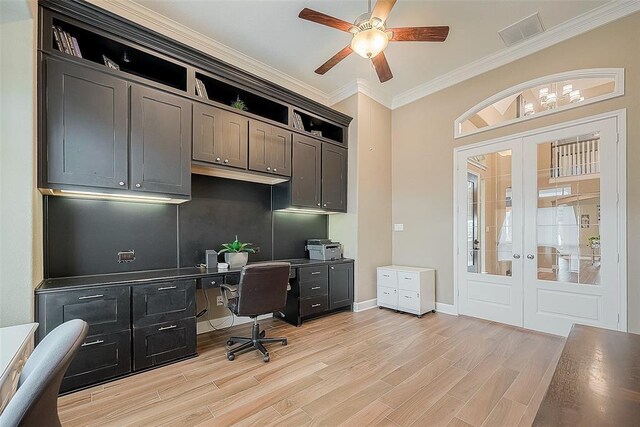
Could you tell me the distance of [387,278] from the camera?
441 cm

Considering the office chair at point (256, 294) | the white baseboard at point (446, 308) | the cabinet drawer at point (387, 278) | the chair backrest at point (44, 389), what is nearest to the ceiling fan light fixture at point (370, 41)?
the office chair at point (256, 294)

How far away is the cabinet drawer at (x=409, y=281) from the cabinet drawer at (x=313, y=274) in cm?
113

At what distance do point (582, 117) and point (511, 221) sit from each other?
1362 mm

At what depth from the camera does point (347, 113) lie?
4.67 meters

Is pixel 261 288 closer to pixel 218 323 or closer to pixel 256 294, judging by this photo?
pixel 256 294

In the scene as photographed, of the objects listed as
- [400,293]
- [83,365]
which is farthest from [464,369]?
[83,365]

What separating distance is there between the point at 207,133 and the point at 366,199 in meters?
2.53

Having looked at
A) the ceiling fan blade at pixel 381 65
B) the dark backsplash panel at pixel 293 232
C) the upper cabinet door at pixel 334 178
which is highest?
the ceiling fan blade at pixel 381 65

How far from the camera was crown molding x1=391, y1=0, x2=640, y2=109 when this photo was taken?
2.92 metres

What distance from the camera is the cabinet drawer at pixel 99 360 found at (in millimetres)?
2182

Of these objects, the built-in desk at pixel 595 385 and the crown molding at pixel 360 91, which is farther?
the crown molding at pixel 360 91

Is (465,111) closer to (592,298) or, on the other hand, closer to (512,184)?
(512,184)

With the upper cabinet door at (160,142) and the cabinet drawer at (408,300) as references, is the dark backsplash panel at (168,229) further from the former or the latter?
the cabinet drawer at (408,300)

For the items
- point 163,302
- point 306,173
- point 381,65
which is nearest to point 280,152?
point 306,173
